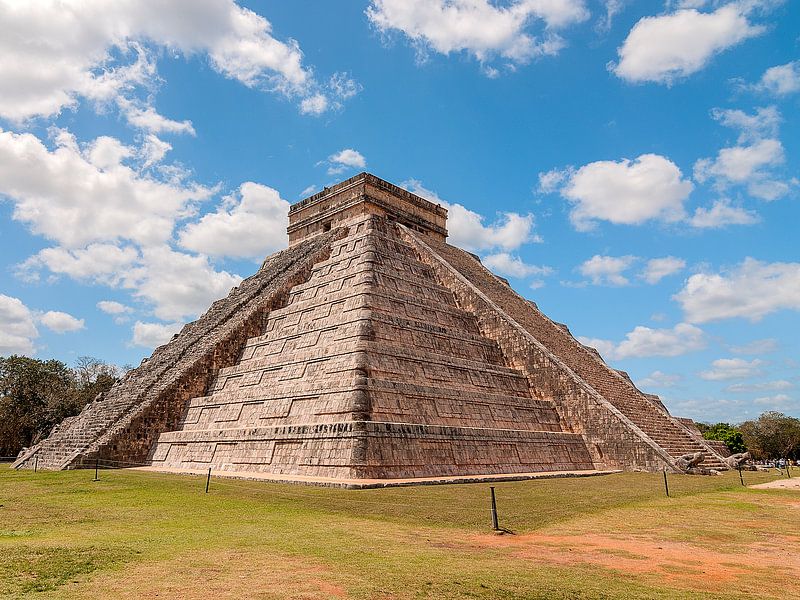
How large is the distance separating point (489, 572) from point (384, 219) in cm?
2384

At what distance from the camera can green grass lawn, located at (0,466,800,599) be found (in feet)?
17.6

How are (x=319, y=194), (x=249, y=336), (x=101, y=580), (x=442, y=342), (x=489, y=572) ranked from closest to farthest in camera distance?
(x=101, y=580)
(x=489, y=572)
(x=442, y=342)
(x=249, y=336)
(x=319, y=194)

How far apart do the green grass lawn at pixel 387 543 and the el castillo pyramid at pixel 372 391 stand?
2.48m

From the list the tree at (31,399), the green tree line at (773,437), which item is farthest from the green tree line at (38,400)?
the green tree line at (773,437)

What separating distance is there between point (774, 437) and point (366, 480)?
4794 cm

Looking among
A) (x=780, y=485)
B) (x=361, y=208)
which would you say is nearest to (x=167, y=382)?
(x=361, y=208)

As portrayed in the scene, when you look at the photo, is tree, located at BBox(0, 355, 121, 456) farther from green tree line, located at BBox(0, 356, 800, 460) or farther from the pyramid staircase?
the pyramid staircase

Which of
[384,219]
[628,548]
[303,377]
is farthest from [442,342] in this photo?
[628,548]

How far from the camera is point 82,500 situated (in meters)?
11.1

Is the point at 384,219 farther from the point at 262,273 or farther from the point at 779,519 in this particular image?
the point at 779,519

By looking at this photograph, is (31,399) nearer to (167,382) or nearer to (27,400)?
(27,400)

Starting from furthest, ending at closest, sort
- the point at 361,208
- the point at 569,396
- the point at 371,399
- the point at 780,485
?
the point at 361,208 → the point at 569,396 → the point at 780,485 → the point at 371,399

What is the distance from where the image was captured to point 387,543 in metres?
7.38

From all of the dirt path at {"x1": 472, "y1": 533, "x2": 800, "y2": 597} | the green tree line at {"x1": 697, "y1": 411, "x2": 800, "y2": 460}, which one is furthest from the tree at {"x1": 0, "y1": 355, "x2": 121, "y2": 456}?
the green tree line at {"x1": 697, "y1": 411, "x2": 800, "y2": 460}
